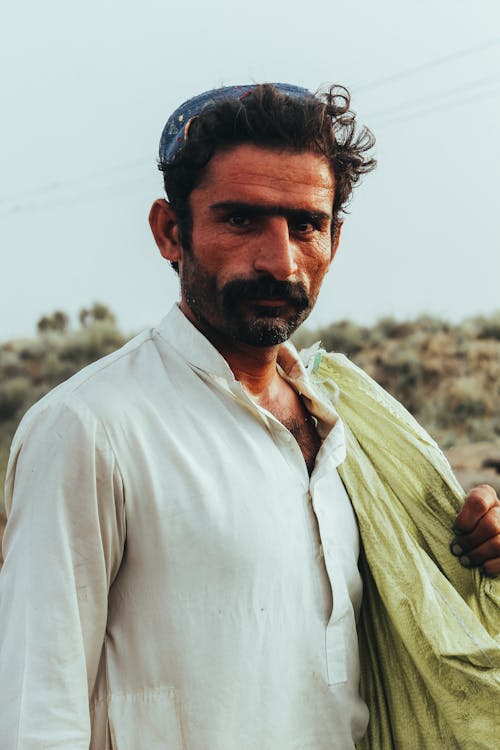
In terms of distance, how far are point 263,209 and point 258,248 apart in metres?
0.09

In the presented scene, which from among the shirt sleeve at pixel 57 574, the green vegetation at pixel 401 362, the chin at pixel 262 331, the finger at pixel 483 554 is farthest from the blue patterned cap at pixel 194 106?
the green vegetation at pixel 401 362

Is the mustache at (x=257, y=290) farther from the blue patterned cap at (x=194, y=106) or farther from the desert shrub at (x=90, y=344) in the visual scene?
the desert shrub at (x=90, y=344)

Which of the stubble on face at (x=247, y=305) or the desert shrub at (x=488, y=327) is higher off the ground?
the desert shrub at (x=488, y=327)

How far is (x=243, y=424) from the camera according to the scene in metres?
2.52

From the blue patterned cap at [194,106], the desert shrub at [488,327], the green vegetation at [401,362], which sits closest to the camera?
the blue patterned cap at [194,106]

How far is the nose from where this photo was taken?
2.51m

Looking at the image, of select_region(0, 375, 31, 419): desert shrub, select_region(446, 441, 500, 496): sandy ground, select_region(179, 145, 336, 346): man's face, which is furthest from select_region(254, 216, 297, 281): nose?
select_region(0, 375, 31, 419): desert shrub

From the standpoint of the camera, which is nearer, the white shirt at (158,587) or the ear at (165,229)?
the white shirt at (158,587)

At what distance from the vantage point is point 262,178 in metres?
2.54

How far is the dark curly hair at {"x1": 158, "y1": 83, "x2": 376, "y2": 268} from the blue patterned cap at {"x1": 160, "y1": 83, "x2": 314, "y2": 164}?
17 millimetres

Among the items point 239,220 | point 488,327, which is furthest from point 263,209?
point 488,327

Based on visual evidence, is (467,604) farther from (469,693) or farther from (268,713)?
(268,713)

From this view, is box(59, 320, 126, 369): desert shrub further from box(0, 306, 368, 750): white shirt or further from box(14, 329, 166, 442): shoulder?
→ box(0, 306, 368, 750): white shirt

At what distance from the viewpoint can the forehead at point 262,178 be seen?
254 centimetres
